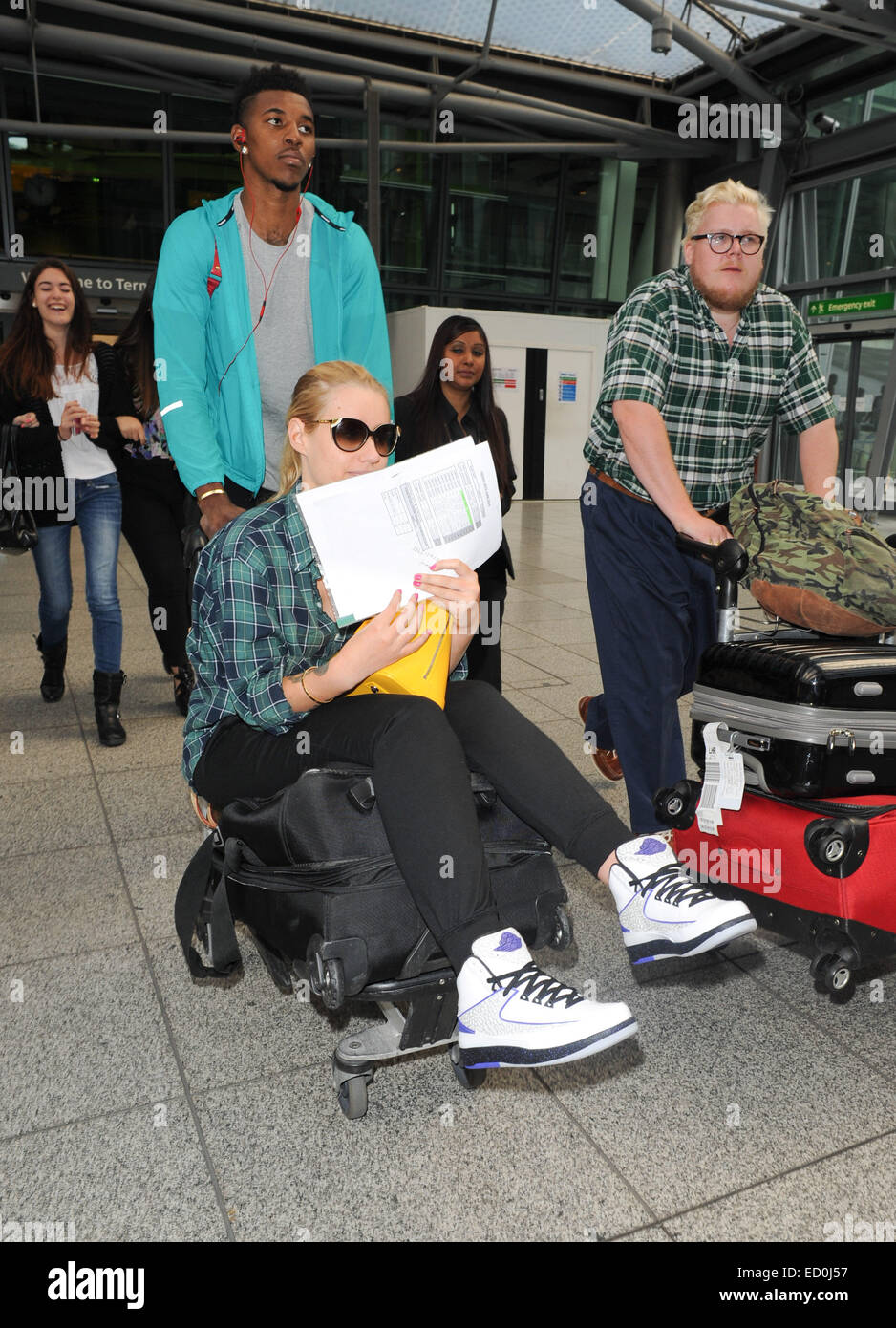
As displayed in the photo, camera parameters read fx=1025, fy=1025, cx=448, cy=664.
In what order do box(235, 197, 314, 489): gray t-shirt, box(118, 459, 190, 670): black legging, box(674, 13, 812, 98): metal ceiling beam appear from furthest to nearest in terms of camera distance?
box(674, 13, 812, 98): metal ceiling beam, box(118, 459, 190, 670): black legging, box(235, 197, 314, 489): gray t-shirt

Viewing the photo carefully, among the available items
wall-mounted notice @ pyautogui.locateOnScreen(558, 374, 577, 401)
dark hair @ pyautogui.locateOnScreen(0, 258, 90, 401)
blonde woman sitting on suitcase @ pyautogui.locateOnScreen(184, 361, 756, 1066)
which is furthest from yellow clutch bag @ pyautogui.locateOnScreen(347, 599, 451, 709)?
wall-mounted notice @ pyautogui.locateOnScreen(558, 374, 577, 401)

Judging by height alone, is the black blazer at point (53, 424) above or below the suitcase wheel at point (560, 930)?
above

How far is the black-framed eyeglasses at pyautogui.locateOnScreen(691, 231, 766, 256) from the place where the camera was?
2.68m

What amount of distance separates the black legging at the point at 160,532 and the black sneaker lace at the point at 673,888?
3.24m

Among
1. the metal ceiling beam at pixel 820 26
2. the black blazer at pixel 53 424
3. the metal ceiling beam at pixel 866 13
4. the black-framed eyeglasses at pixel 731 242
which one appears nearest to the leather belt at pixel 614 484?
the black-framed eyeglasses at pixel 731 242

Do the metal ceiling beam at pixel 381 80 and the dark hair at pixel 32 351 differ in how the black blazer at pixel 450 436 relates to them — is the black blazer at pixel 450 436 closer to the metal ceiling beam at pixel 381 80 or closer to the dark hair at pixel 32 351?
the dark hair at pixel 32 351

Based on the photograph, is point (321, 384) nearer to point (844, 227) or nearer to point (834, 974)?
point (834, 974)

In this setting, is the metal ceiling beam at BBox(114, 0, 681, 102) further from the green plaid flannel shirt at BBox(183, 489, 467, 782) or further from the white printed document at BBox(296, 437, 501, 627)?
the white printed document at BBox(296, 437, 501, 627)

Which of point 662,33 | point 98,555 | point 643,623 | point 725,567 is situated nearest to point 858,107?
point 662,33

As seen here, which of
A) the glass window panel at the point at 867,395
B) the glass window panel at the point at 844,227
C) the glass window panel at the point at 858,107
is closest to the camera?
the glass window panel at the point at 867,395

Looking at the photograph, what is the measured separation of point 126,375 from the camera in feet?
15.3

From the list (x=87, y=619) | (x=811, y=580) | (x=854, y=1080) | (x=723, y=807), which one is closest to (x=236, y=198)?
(x=811, y=580)

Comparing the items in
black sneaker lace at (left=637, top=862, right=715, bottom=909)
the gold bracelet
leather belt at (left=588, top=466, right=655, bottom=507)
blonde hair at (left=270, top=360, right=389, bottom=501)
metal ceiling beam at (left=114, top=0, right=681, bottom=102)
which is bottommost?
black sneaker lace at (left=637, top=862, right=715, bottom=909)

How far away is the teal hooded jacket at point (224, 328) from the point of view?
2459 mm
